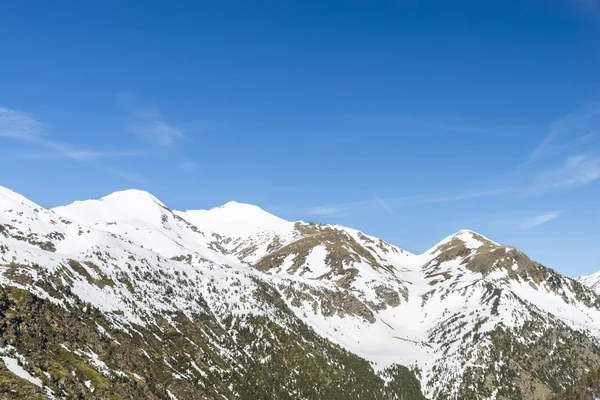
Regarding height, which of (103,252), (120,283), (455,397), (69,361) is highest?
(103,252)

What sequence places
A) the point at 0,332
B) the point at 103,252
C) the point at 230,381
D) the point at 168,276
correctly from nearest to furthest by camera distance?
1. the point at 0,332
2. the point at 230,381
3. the point at 103,252
4. the point at 168,276

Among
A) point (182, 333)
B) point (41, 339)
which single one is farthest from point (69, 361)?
point (182, 333)

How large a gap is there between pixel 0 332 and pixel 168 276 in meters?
104

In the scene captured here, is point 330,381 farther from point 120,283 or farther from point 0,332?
point 0,332

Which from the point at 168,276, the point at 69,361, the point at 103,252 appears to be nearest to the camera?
the point at 69,361

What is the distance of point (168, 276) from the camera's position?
188 metres

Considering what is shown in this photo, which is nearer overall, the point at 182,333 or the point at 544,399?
the point at 182,333

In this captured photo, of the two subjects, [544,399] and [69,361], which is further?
[544,399]

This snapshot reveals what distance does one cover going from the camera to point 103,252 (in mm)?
172750

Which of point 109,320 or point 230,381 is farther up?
point 109,320

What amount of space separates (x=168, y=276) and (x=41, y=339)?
A: 9595 centimetres

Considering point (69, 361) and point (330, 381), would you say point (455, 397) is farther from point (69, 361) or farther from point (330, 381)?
point (69, 361)

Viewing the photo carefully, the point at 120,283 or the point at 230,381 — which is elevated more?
the point at 120,283

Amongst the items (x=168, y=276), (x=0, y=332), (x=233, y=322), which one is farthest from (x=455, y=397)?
(x=0, y=332)
